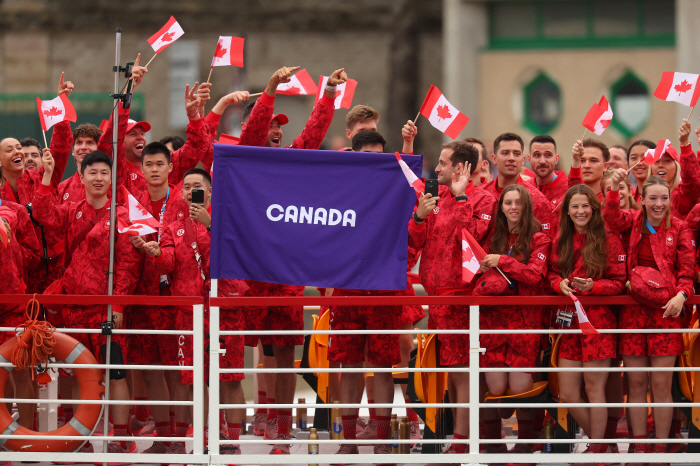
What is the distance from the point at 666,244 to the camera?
264 inches

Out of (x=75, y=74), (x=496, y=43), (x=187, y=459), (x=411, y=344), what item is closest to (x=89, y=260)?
(x=187, y=459)

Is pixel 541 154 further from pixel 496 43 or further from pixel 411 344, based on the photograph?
pixel 496 43

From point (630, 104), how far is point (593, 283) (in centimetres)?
1246

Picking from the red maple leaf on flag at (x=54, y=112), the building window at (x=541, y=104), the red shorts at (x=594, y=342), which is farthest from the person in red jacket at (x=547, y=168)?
the building window at (x=541, y=104)

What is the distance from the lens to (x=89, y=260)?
6930 mm

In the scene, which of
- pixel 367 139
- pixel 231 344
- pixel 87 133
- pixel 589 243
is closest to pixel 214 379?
pixel 231 344

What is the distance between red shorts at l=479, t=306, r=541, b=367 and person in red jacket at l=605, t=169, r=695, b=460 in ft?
2.11

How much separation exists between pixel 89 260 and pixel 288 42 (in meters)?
13.7

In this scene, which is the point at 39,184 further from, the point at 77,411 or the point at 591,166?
the point at 591,166

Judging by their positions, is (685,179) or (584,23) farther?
(584,23)

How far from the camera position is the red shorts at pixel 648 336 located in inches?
258

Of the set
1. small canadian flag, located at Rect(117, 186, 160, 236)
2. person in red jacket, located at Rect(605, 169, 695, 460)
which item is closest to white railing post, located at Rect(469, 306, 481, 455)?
person in red jacket, located at Rect(605, 169, 695, 460)

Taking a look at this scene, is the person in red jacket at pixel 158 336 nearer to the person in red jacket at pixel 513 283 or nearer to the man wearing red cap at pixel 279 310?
the man wearing red cap at pixel 279 310

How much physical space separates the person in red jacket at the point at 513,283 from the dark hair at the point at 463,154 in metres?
0.50
